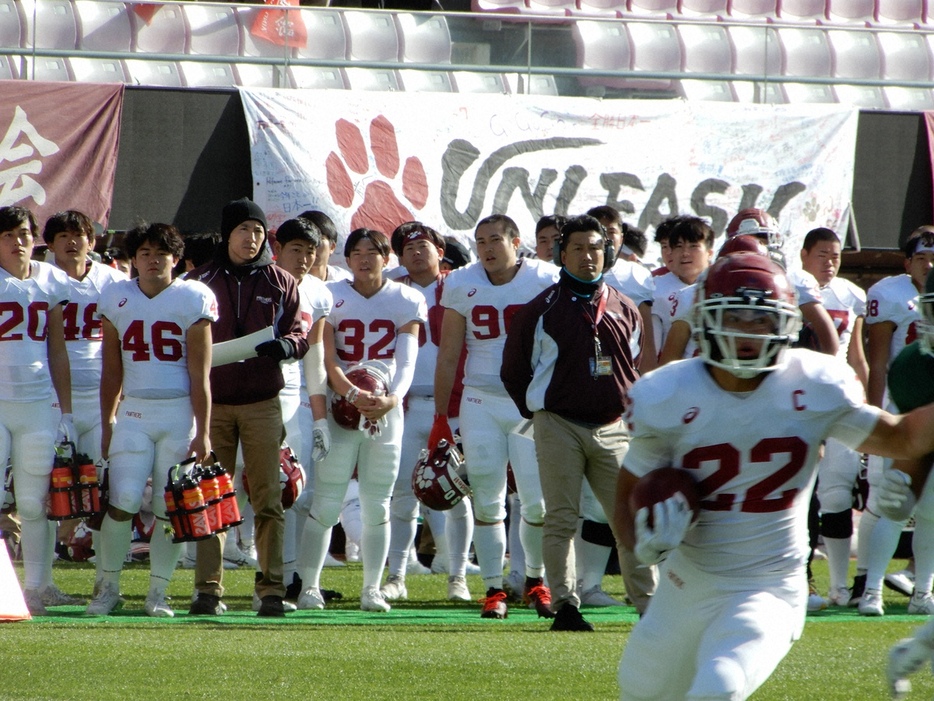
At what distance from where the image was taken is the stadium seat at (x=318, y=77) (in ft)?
40.5

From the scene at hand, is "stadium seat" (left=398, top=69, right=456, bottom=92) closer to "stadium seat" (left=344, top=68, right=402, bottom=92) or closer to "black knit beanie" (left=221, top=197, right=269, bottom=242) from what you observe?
"stadium seat" (left=344, top=68, right=402, bottom=92)

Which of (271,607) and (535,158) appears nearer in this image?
(271,607)

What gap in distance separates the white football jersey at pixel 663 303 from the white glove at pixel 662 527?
4171 mm

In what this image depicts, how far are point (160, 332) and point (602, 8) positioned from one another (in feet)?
35.1

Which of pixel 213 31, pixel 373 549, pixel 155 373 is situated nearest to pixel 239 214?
pixel 155 373

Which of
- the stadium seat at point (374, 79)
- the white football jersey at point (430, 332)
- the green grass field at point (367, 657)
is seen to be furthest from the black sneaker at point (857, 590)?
the stadium seat at point (374, 79)

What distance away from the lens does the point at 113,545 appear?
21.2 feet

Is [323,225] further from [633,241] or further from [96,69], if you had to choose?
[96,69]

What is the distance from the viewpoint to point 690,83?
1362 cm

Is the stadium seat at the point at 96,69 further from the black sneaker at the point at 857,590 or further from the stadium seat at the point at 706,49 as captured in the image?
the black sneaker at the point at 857,590

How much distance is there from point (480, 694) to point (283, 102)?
7234mm

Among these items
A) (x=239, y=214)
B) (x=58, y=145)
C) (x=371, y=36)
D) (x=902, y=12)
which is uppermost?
(x=902, y=12)

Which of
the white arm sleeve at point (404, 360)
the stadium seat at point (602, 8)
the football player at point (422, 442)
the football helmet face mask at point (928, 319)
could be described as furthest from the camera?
→ the stadium seat at point (602, 8)

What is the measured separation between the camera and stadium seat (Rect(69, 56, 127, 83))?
12.0 m
